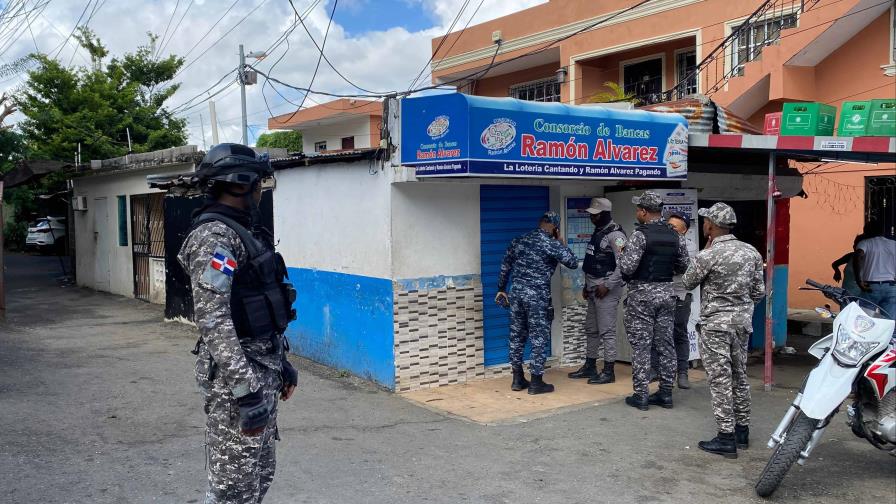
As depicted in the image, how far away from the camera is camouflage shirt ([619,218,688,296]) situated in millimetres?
6422

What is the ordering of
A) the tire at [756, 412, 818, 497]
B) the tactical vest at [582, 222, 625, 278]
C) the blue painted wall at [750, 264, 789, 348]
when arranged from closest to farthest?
the tire at [756, 412, 818, 497], the tactical vest at [582, 222, 625, 278], the blue painted wall at [750, 264, 789, 348]

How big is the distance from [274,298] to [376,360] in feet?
13.6

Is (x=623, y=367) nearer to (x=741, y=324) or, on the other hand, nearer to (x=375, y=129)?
(x=741, y=324)

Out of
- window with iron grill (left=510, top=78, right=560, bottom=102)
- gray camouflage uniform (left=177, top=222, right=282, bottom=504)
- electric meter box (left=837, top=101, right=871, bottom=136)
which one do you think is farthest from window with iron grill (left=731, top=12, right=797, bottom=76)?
gray camouflage uniform (left=177, top=222, right=282, bottom=504)

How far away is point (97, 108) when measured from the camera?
2259cm

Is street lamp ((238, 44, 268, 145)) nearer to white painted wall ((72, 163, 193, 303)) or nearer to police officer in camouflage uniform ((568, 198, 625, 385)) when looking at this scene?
white painted wall ((72, 163, 193, 303))

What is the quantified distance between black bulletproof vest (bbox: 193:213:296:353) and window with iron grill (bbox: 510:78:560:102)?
16.2 m

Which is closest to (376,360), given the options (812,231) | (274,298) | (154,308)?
(274,298)

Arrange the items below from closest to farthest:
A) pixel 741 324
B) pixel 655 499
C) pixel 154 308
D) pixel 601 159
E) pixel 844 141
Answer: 1. pixel 655 499
2. pixel 741 324
3. pixel 844 141
4. pixel 601 159
5. pixel 154 308

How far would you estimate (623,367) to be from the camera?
8289 millimetres

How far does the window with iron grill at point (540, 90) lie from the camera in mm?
18938

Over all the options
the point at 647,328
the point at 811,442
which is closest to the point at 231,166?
the point at 811,442

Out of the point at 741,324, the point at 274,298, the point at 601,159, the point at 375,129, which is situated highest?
the point at 375,129

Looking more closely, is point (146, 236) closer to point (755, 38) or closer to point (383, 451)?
point (383, 451)
